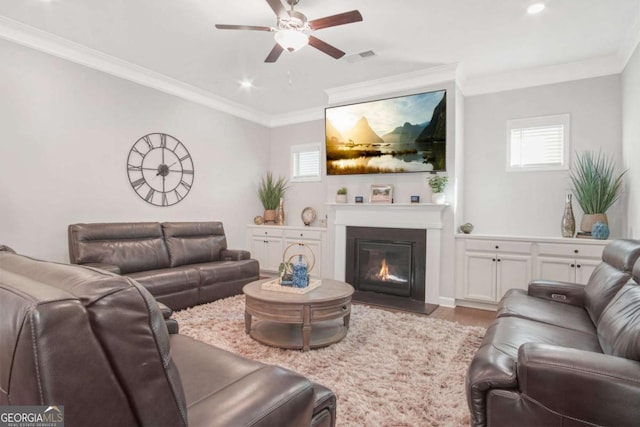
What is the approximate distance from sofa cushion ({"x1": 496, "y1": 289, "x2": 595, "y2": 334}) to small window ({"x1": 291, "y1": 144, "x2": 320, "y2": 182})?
13.0 ft

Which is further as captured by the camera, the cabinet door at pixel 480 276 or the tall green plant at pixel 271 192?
the tall green plant at pixel 271 192

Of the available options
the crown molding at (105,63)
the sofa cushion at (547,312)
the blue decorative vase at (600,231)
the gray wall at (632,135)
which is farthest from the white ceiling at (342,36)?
the sofa cushion at (547,312)

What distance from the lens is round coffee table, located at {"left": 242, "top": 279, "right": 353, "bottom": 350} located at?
9.00 ft

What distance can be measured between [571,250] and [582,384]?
2.91 metres

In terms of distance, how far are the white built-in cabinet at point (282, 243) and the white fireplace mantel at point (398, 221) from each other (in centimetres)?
41

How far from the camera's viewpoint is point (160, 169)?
470 centimetres

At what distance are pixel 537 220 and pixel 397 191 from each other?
5.82ft

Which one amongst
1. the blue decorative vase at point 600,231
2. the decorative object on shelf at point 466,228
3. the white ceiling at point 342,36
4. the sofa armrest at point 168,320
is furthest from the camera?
the decorative object on shelf at point 466,228

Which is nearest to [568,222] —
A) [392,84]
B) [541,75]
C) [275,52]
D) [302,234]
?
[541,75]

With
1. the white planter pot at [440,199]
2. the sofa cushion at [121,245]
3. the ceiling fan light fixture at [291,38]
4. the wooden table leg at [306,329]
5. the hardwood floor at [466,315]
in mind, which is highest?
the ceiling fan light fixture at [291,38]

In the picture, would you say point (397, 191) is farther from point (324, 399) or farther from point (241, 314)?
point (324, 399)

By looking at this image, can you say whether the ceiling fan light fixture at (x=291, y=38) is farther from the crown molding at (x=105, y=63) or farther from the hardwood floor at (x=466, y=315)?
the hardwood floor at (x=466, y=315)

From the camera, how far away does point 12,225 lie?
11.0 ft

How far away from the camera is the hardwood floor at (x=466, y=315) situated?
361 cm
